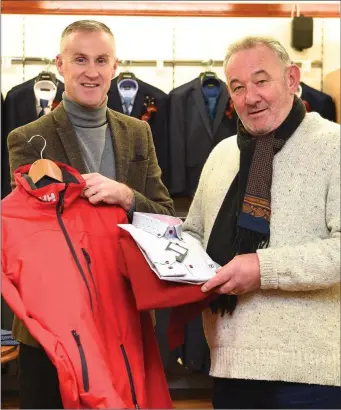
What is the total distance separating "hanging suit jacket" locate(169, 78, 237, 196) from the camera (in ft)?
7.89

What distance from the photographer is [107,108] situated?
135 centimetres

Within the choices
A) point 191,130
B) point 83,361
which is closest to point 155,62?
point 191,130

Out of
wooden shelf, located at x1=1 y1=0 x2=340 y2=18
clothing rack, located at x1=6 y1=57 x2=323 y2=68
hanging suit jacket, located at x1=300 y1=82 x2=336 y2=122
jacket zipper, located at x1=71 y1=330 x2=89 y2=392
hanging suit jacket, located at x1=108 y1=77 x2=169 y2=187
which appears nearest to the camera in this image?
jacket zipper, located at x1=71 y1=330 x2=89 y2=392

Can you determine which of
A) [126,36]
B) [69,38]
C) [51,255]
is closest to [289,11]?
[126,36]

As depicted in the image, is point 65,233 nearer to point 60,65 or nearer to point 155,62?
point 60,65

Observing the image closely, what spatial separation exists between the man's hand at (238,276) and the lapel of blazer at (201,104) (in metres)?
1.27

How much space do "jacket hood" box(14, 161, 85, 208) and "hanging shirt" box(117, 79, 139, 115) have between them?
549 millimetres

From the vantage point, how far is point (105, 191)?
1.28 metres

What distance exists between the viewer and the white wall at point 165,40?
5.39ft

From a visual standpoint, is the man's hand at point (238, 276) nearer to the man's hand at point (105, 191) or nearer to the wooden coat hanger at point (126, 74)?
the man's hand at point (105, 191)

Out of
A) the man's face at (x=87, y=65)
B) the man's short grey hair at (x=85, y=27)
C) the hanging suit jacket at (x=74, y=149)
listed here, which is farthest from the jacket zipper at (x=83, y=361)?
the man's short grey hair at (x=85, y=27)

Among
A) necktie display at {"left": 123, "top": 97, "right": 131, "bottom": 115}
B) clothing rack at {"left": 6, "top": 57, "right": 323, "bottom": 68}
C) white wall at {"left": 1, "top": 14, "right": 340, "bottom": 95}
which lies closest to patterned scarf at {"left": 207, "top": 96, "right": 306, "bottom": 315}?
white wall at {"left": 1, "top": 14, "right": 340, "bottom": 95}

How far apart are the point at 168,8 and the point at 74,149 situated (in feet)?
2.56

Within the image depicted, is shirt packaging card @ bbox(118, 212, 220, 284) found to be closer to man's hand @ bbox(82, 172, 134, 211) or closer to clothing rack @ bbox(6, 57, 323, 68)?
man's hand @ bbox(82, 172, 134, 211)
